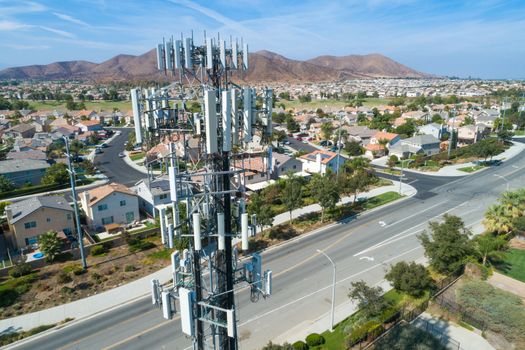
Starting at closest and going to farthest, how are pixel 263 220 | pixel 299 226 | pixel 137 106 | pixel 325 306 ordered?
1. pixel 137 106
2. pixel 325 306
3. pixel 263 220
4. pixel 299 226

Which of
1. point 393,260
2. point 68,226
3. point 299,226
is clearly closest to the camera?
point 393,260

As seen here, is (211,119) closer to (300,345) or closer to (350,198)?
(300,345)

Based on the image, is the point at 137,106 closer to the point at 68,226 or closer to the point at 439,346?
the point at 439,346

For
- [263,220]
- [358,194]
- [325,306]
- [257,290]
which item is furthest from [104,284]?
[358,194]

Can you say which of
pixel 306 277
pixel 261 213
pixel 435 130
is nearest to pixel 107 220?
pixel 261 213

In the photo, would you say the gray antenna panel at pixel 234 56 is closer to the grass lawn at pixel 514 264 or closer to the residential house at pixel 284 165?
the grass lawn at pixel 514 264

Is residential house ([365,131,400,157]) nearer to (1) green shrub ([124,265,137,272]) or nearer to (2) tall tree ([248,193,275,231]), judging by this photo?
(2) tall tree ([248,193,275,231])

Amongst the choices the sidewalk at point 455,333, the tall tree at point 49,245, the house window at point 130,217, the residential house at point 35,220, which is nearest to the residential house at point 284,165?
the house window at point 130,217
